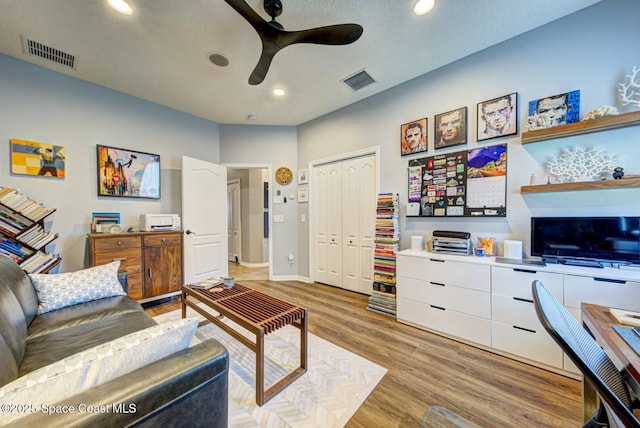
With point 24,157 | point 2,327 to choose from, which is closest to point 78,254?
point 24,157

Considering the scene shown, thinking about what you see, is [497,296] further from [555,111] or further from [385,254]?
[555,111]

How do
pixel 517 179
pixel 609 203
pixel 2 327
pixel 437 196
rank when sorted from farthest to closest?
1. pixel 437 196
2. pixel 517 179
3. pixel 609 203
4. pixel 2 327

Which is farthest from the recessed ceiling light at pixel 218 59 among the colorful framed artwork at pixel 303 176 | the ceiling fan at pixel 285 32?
the colorful framed artwork at pixel 303 176

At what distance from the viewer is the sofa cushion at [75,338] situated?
1.16 metres

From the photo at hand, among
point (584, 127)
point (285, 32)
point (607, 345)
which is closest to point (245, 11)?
point (285, 32)

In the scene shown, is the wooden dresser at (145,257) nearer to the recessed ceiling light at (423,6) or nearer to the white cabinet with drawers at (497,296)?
the white cabinet with drawers at (497,296)

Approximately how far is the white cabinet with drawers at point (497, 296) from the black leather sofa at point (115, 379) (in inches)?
78.2

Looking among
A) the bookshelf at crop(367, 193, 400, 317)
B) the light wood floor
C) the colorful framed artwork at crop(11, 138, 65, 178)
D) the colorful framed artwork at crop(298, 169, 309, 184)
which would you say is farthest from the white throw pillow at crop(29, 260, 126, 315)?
the colorful framed artwork at crop(298, 169, 309, 184)

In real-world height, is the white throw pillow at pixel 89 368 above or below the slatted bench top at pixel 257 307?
above

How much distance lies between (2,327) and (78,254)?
2.13 metres

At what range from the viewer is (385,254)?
2779 mm

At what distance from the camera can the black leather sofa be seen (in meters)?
0.65

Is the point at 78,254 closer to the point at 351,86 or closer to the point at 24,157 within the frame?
the point at 24,157

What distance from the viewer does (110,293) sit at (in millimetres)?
1916
